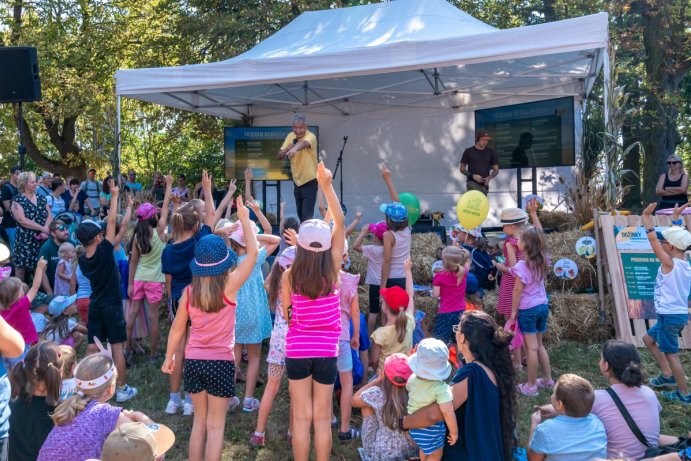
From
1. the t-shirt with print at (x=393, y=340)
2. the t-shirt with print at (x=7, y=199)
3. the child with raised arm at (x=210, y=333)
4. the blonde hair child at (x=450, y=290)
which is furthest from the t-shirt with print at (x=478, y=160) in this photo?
the t-shirt with print at (x=7, y=199)

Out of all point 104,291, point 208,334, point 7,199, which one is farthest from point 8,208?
point 208,334

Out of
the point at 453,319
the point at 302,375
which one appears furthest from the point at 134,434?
the point at 453,319

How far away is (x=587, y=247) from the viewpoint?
22.9 feet

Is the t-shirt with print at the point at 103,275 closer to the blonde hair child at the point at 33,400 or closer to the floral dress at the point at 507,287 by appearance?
the blonde hair child at the point at 33,400

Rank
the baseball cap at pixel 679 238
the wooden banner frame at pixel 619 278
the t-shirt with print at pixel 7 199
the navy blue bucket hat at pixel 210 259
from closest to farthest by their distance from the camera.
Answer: the navy blue bucket hat at pixel 210 259 → the baseball cap at pixel 679 238 → the wooden banner frame at pixel 619 278 → the t-shirt with print at pixel 7 199

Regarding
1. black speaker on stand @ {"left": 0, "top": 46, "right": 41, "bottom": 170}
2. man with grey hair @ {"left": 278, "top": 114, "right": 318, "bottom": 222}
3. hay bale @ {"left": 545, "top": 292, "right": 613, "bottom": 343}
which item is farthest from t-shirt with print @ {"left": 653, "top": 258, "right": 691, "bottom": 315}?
black speaker on stand @ {"left": 0, "top": 46, "right": 41, "bottom": 170}

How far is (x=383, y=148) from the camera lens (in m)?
12.1

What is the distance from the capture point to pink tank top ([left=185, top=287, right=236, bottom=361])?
376 centimetres

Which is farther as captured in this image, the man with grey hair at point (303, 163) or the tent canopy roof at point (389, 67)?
the man with grey hair at point (303, 163)

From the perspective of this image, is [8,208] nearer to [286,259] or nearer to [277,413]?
[277,413]

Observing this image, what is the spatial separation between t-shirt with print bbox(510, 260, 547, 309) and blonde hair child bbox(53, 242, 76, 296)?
194 inches

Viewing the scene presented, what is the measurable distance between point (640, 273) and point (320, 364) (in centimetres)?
439

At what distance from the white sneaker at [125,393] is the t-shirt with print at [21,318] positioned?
3.32 ft

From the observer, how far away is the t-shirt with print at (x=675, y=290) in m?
5.06
